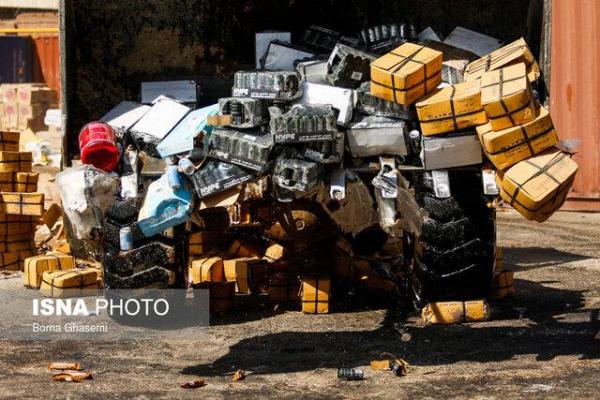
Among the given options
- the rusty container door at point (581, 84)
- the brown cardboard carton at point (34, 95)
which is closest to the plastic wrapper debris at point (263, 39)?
the rusty container door at point (581, 84)

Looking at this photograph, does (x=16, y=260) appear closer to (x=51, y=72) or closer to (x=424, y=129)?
(x=424, y=129)

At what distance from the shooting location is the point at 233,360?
7.79 meters

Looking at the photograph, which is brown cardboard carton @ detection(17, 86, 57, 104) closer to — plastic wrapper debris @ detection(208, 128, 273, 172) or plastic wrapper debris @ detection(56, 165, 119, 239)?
plastic wrapper debris @ detection(56, 165, 119, 239)

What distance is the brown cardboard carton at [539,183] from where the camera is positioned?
288 inches

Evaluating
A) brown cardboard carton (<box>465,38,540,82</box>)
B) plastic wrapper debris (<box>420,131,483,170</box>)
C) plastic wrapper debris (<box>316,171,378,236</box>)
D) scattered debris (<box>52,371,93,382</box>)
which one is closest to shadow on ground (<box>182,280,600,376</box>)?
scattered debris (<box>52,371,93,382</box>)

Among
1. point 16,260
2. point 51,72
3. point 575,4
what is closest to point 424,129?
point 16,260

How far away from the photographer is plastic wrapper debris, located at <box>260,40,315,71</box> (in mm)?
9039

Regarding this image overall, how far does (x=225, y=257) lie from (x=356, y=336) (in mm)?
2276

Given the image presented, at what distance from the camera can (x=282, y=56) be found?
914cm

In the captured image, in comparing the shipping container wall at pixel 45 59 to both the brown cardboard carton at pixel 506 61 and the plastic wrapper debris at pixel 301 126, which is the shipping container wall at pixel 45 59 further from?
the plastic wrapper debris at pixel 301 126

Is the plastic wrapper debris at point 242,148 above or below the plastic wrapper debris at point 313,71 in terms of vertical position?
below

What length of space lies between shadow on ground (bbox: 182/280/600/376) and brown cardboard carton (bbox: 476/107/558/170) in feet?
4.04

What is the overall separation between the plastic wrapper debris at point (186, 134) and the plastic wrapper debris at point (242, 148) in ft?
0.52

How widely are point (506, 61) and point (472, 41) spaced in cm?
119
